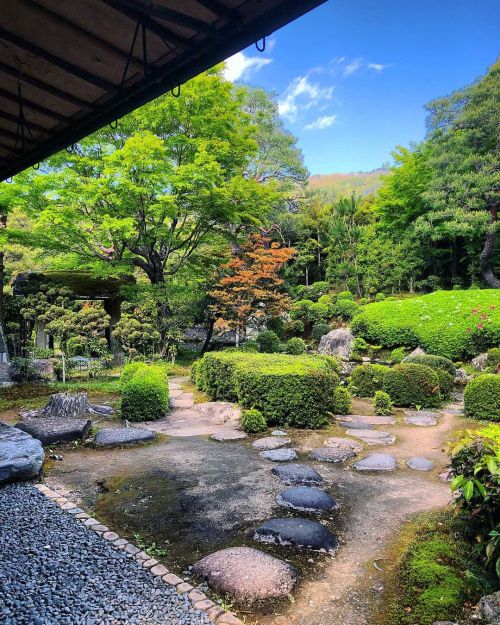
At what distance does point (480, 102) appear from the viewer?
15859 millimetres

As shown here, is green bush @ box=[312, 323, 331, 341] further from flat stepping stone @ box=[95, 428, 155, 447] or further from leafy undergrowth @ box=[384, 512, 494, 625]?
leafy undergrowth @ box=[384, 512, 494, 625]

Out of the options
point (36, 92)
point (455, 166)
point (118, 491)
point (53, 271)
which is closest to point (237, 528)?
point (118, 491)

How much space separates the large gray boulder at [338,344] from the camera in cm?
1462

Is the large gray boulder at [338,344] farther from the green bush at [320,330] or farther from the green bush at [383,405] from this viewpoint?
the green bush at [383,405]

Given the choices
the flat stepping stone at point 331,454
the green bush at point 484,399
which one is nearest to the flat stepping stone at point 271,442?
the flat stepping stone at point 331,454

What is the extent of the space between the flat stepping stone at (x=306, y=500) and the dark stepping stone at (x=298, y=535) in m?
0.39

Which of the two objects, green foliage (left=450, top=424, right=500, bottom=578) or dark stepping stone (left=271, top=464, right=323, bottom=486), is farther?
dark stepping stone (left=271, top=464, right=323, bottom=486)

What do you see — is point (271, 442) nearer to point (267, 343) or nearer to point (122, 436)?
point (122, 436)

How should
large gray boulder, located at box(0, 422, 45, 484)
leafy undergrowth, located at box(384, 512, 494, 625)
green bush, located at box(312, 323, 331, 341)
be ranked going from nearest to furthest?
leafy undergrowth, located at box(384, 512, 494, 625), large gray boulder, located at box(0, 422, 45, 484), green bush, located at box(312, 323, 331, 341)

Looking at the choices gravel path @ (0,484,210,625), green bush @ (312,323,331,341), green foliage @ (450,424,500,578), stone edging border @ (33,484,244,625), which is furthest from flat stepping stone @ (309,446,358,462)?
green bush @ (312,323,331,341)

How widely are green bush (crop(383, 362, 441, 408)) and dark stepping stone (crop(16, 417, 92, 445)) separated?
19.9 feet

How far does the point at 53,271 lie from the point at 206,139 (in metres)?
6.85

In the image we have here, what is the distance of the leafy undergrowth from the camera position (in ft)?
7.82

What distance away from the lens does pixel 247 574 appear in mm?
2674
